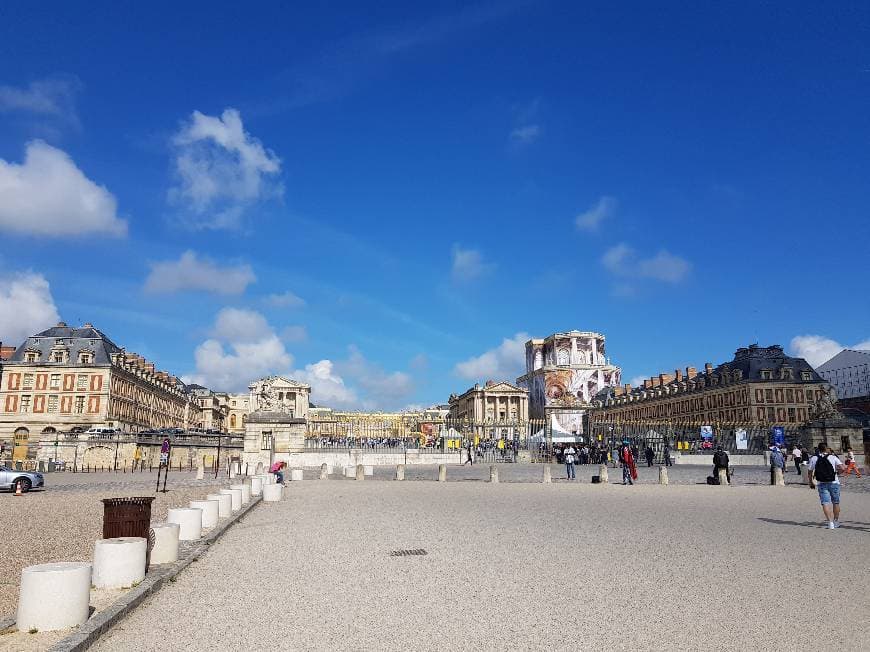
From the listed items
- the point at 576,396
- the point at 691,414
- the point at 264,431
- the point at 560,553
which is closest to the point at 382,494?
the point at 560,553

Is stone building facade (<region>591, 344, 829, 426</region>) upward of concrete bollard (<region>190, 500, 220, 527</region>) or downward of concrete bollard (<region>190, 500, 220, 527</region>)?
upward

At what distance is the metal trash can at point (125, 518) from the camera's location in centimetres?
830

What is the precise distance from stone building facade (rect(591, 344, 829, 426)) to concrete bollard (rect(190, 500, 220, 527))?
168ft

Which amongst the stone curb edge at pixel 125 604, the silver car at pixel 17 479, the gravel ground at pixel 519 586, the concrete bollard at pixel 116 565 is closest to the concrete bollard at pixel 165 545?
the stone curb edge at pixel 125 604

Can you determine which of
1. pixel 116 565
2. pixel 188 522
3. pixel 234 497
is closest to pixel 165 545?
pixel 116 565

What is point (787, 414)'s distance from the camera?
63906 millimetres

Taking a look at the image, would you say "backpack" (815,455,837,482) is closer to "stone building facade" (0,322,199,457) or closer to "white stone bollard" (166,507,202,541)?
"white stone bollard" (166,507,202,541)

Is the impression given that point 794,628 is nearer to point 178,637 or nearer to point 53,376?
point 178,637

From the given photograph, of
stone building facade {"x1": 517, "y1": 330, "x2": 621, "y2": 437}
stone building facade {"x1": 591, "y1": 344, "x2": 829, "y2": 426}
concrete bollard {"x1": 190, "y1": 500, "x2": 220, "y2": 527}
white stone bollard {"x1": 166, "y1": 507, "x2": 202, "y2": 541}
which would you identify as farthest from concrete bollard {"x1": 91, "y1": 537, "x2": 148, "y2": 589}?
A: stone building facade {"x1": 517, "y1": 330, "x2": 621, "y2": 437}

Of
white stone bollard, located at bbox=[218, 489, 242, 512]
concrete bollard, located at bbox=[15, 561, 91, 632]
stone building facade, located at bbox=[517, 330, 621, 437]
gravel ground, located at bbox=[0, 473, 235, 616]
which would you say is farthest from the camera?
stone building facade, located at bbox=[517, 330, 621, 437]

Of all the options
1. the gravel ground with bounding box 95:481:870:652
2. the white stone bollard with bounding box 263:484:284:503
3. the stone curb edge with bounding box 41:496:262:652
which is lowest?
the gravel ground with bounding box 95:481:870:652

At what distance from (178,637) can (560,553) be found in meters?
5.64

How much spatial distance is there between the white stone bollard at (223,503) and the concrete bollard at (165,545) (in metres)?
4.32

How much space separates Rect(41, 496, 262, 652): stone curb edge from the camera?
5090 millimetres
